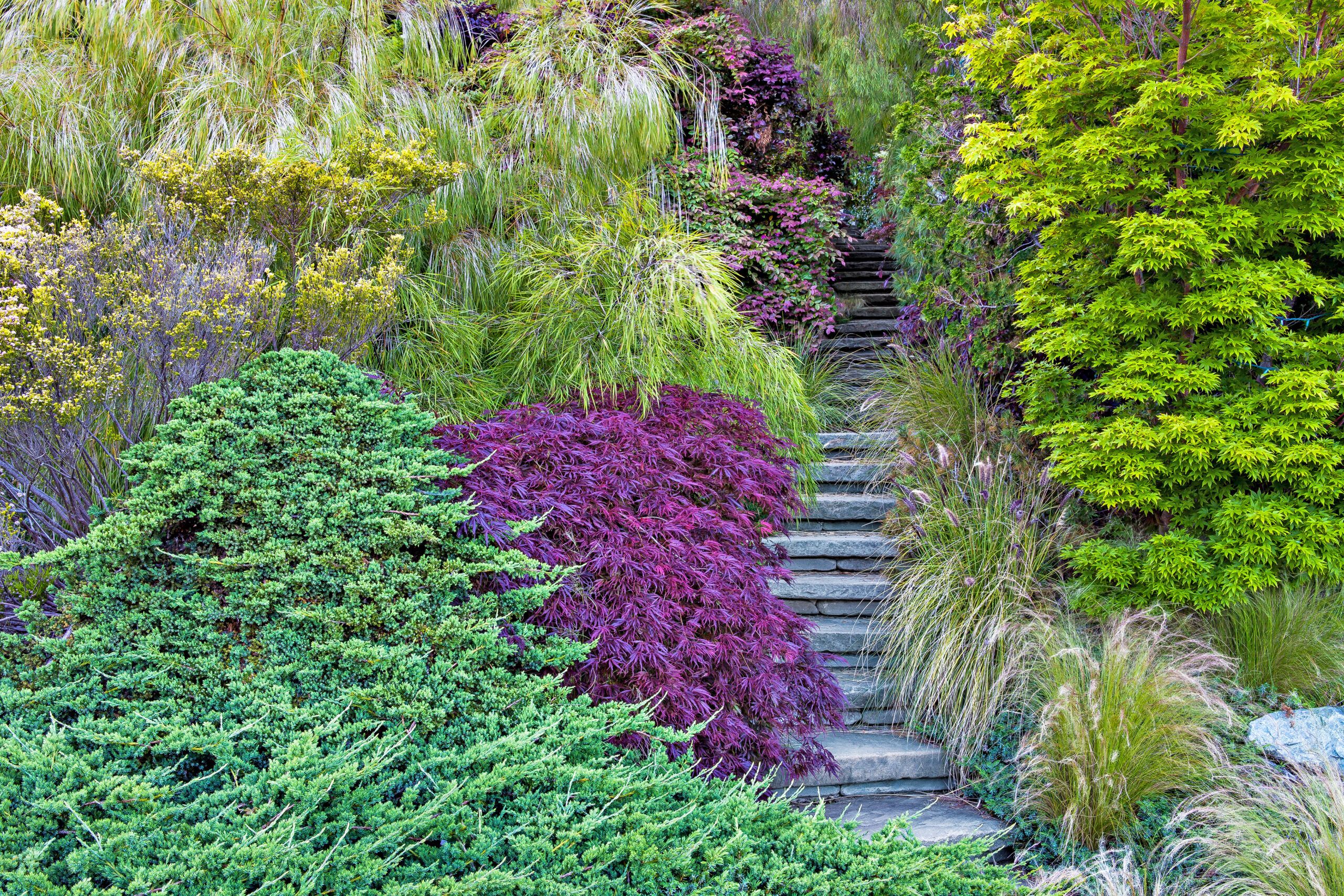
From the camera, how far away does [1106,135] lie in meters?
3.85

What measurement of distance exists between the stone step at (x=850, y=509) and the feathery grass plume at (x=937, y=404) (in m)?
0.46

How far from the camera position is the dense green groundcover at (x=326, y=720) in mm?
1838

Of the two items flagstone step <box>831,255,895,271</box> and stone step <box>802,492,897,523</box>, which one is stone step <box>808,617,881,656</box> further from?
flagstone step <box>831,255,895,271</box>

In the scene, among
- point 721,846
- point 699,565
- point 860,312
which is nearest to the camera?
point 721,846

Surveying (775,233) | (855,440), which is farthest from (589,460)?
(775,233)

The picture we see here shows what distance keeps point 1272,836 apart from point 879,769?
1.40 meters

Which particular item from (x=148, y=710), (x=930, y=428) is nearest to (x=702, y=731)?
(x=148, y=710)

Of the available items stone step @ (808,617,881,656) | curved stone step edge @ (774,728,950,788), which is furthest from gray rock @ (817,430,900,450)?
curved stone step edge @ (774,728,950,788)

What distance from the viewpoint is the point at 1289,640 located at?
363 centimetres

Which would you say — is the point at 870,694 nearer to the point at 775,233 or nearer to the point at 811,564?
the point at 811,564

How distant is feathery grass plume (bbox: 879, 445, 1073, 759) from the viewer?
145 inches

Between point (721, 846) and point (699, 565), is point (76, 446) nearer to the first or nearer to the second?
point (699, 565)

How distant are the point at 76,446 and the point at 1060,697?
3.63m

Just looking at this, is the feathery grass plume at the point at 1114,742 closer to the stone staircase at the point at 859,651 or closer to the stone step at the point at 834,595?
the stone staircase at the point at 859,651
